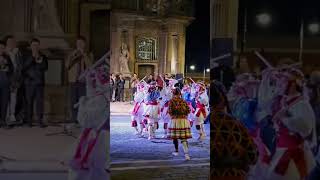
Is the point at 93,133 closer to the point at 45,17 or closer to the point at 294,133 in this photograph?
the point at 45,17

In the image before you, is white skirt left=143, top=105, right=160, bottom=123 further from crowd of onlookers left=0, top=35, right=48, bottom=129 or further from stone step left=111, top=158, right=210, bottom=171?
crowd of onlookers left=0, top=35, right=48, bottom=129

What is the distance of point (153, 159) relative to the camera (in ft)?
32.9

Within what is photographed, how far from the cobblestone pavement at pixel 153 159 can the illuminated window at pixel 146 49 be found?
17561 mm

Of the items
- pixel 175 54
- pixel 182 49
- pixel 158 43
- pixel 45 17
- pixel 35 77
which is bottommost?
pixel 35 77

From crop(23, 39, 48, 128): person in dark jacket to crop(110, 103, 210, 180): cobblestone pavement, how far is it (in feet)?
10.7

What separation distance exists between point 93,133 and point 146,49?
28024 millimetres

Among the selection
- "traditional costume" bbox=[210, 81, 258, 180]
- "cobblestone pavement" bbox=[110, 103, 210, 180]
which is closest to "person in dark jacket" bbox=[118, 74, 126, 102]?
Answer: "cobblestone pavement" bbox=[110, 103, 210, 180]

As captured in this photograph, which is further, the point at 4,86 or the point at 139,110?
the point at 139,110

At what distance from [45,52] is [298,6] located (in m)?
2.47

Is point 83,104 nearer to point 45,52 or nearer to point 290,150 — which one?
point 45,52

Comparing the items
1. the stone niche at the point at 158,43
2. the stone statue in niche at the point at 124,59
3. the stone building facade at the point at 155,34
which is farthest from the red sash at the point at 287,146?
the stone niche at the point at 158,43

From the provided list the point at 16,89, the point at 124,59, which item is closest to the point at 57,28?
the point at 16,89

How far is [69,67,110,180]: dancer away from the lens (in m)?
4.85

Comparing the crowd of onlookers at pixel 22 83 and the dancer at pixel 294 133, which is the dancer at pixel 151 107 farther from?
the crowd of onlookers at pixel 22 83
